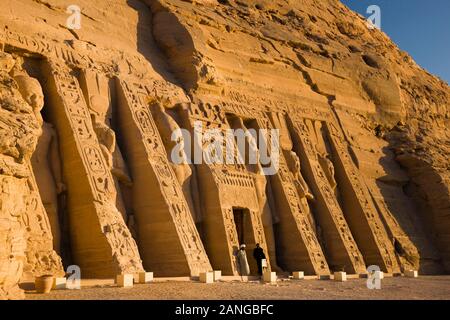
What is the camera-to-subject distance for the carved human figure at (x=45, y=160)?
1077 cm

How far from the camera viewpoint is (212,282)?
10242 mm

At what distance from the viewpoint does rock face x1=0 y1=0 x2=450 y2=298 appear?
1060 cm

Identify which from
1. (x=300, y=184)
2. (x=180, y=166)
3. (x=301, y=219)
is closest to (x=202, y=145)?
(x=180, y=166)

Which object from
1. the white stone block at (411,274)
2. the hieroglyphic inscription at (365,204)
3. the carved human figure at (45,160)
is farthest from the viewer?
the hieroglyphic inscription at (365,204)

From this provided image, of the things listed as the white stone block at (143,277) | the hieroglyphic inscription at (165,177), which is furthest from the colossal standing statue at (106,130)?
the white stone block at (143,277)

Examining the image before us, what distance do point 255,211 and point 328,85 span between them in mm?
7314

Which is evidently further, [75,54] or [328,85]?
[328,85]

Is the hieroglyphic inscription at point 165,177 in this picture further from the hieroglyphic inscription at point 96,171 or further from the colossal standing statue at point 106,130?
the hieroglyphic inscription at point 96,171

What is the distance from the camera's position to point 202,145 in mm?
13859

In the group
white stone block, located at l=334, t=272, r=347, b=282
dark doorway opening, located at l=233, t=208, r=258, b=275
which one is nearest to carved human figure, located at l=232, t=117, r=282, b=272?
dark doorway opening, located at l=233, t=208, r=258, b=275

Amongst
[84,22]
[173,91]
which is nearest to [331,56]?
[173,91]

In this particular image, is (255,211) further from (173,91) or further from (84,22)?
(84,22)

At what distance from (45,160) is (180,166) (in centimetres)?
313

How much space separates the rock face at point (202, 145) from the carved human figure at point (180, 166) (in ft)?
0.11
